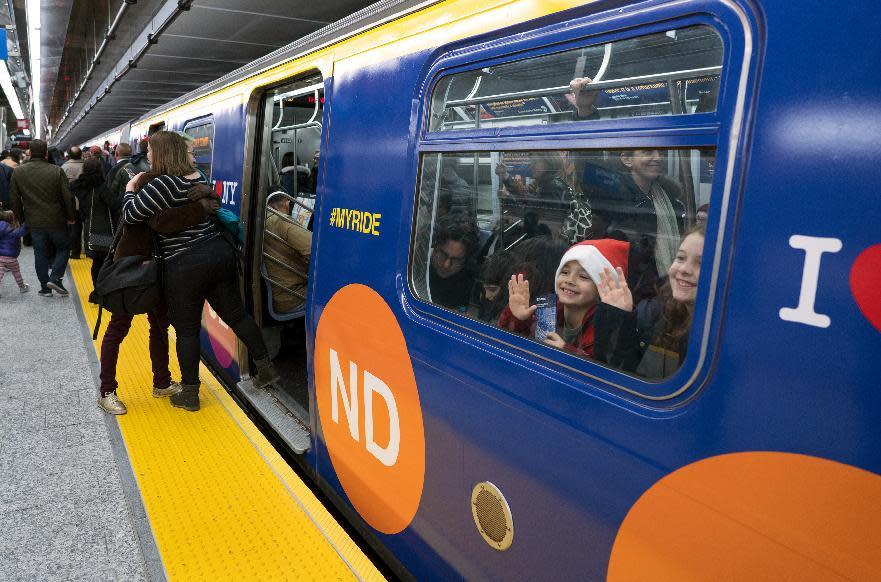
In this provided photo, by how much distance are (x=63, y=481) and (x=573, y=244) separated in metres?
2.61

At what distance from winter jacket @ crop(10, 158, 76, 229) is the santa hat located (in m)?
6.66

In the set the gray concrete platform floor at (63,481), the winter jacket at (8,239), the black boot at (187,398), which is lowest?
the gray concrete platform floor at (63,481)

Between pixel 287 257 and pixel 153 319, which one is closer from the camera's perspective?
pixel 153 319

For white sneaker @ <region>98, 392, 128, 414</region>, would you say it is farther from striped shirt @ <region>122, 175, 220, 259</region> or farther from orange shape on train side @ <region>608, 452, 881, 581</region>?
orange shape on train side @ <region>608, 452, 881, 581</region>

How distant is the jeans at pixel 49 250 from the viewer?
663 cm

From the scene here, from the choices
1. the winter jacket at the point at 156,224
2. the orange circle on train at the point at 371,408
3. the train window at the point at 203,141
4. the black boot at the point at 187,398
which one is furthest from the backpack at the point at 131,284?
the train window at the point at 203,141

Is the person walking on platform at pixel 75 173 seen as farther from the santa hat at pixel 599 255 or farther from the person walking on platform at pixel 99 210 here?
the santa hat at pixel 599 255

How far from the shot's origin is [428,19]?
83.0 inches

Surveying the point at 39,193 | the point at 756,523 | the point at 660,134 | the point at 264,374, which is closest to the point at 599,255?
the point at 660,134

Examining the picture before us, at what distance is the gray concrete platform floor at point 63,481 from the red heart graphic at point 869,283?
229cm

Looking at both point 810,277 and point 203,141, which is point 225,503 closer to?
point 810,277

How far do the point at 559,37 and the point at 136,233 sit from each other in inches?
107

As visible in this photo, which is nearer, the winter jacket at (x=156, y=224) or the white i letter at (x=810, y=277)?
the white i letter at (x=810, y=277)

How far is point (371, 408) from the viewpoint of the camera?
2.45 m
